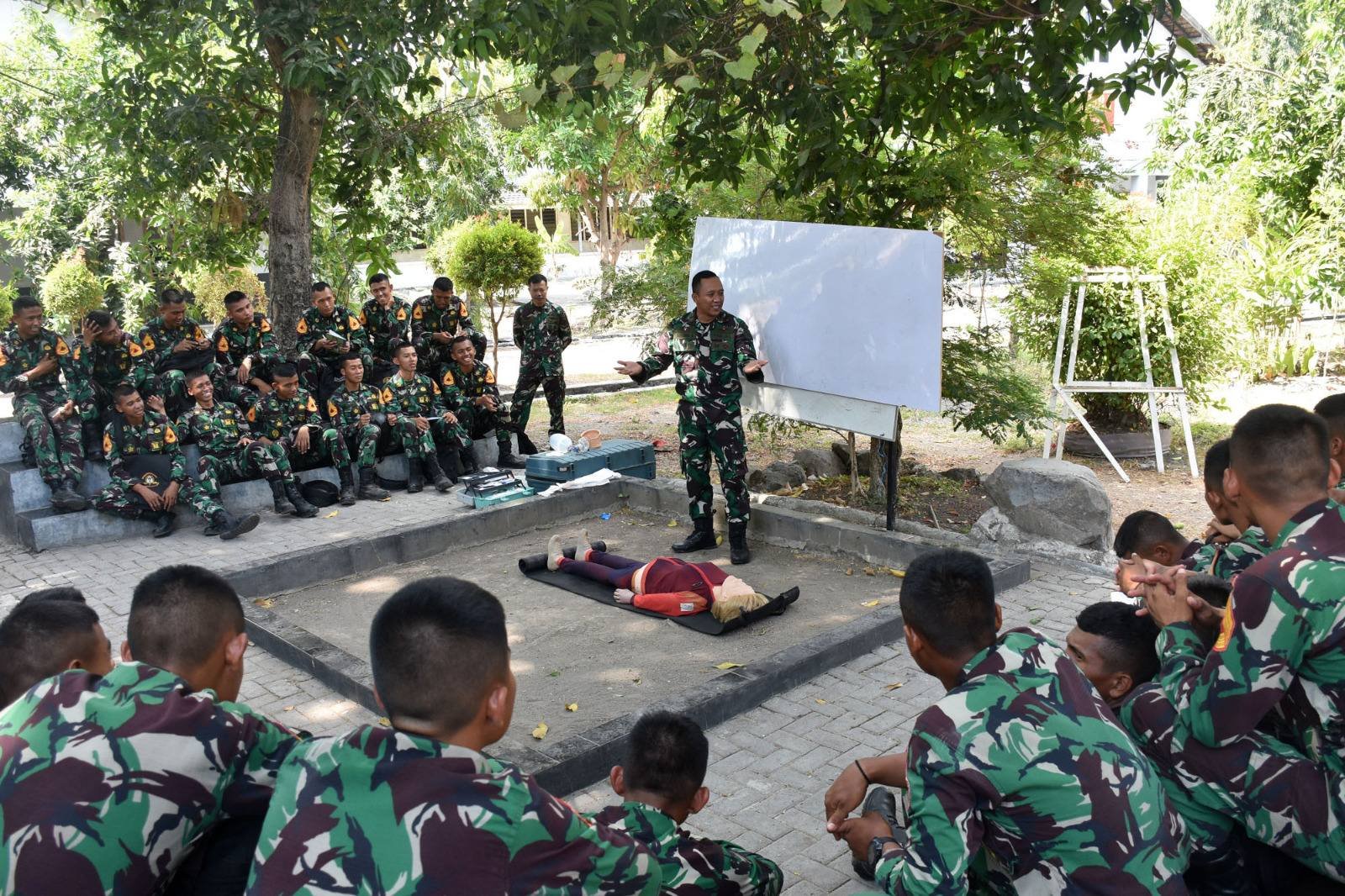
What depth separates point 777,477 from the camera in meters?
10.1

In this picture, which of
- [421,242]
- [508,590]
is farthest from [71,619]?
[421,242]

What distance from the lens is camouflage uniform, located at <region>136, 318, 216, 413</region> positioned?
947cm

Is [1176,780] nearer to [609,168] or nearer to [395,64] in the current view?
[395,64]

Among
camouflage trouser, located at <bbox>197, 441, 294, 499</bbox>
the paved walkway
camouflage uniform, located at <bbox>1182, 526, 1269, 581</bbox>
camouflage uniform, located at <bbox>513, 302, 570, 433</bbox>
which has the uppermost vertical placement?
camouflage uniform, located at <bbox>513, 302, 570, 433</bbox>

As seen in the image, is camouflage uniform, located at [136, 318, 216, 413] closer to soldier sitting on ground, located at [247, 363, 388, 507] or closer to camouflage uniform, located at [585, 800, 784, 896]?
soldier sitting on ground, located at [247, 363, 388, 507]

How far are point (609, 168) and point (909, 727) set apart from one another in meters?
18.7

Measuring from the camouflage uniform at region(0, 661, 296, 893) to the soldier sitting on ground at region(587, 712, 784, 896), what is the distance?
101 cm

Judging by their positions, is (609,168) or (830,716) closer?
(830,716)

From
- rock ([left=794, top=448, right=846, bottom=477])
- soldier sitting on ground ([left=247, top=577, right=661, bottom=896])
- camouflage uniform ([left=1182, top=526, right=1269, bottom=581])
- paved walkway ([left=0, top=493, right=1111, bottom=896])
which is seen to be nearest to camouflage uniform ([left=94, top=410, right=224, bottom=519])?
paved walkway ([left=0, top=493, right=1111, bottom=896])

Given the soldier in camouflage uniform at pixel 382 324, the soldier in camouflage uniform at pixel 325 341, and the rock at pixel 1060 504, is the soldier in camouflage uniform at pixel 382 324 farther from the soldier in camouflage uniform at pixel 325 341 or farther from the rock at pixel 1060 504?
the rock at pixel 1060 504

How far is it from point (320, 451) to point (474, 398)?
69.0 inches

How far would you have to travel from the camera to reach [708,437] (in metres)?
7.80

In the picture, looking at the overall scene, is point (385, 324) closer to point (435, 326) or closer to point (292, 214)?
point (435, 326)

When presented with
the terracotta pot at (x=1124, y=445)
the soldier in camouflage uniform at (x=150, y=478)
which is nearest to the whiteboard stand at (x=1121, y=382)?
the terracotta pot at (x=1124, y=445)
